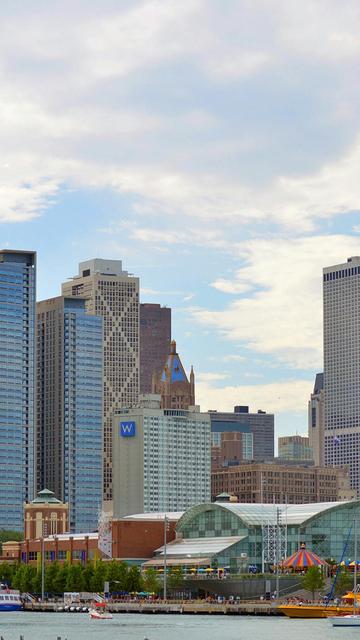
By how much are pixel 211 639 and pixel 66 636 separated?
18.2m

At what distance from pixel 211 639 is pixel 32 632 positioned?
81.7 feet

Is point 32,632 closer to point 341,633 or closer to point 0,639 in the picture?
point 341,633

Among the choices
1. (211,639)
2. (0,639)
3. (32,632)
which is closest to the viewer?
(0,639)

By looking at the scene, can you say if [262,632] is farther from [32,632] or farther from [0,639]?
[0,639]

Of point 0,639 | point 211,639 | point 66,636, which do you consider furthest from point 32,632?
point 0,639

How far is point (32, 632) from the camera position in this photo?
199 m

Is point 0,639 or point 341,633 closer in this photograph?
point 0,639

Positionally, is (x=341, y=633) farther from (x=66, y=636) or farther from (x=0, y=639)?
(x=0, y=639)

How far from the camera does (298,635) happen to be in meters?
190

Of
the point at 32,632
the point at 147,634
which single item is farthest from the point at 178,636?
the point at 32,632

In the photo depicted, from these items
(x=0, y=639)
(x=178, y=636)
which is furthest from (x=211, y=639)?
(x=0, y=639)

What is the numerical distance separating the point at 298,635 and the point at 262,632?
7.89m

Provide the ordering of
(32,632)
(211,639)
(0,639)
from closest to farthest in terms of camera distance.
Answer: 1. (0,639)
2. (211,639)
3. (32,632)

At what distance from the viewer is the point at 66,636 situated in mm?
192875
